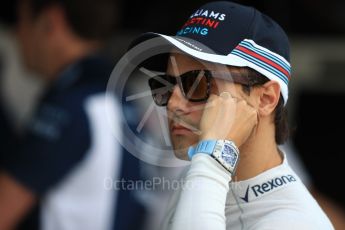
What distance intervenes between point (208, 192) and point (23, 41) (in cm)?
223

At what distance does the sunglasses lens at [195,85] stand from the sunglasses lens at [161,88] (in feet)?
0.19

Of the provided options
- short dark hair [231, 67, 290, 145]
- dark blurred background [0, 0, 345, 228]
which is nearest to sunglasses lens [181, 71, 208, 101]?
short dark hair [231, 67, 290, 145]

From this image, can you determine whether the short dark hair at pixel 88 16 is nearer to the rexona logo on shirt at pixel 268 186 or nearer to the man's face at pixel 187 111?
the man's face at pixel 187 111

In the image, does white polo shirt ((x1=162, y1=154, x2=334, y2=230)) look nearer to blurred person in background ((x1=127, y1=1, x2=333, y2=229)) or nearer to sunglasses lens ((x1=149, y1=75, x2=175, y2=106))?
blurred person in background ((x1=127, y1=1, x2=333, y2=229))

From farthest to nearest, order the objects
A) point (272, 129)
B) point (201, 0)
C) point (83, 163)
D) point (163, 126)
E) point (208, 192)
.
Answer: point (201, 0), point (83, 163), point (163, 126), point (272, 129), point (208, 192)

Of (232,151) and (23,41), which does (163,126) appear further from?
(23,41)

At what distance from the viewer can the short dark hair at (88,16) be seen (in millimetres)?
3756

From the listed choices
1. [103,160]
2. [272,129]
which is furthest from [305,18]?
[272,129]

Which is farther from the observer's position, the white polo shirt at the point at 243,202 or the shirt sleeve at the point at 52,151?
the shirt sleeve at the point at 52,151

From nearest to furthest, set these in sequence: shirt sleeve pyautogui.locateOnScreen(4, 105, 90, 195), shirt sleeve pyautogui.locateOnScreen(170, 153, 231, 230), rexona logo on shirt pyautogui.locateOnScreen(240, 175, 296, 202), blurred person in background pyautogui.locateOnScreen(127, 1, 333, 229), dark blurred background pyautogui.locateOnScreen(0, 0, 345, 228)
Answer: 1. shirt sleeve pyautogui.locateOnScreen(170, 153, 231, 230)
2. blurred person in background pyautogui.locateOnScreen(127, 1, 333, 229)
3. rexona logo on shirt pyautogui.locateOnScreen(240, 175, 296, 202)
4. shirt sleeve pyautogui.locateOnScreen(4, 105, 90, 195)
5. dark blurred background pyautogui.locateOnScreen(0, 0, 345, 228)

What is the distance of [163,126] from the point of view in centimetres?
301

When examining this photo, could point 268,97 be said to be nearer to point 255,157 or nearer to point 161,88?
point 255,157

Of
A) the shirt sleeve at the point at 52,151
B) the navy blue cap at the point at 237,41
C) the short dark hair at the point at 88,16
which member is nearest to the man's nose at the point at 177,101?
the navy blue cap at the point at 237,41

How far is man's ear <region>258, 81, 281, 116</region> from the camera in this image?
230cm
